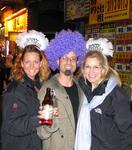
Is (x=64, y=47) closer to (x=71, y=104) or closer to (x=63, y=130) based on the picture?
(x=71, y=104)

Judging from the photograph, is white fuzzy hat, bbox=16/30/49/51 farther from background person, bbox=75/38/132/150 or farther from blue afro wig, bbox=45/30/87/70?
background person, bbox=75/38/132/150

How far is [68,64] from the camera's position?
436 cm

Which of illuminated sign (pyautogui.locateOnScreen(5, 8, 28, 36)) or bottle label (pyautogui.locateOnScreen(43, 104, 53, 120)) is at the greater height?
illuminated sign (pyautogui.locateOnScreen(5, 8, 28, 36))

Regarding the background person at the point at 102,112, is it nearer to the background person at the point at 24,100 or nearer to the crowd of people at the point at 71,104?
the crowd of people at the point at 71,104

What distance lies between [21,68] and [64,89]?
2.01 ft

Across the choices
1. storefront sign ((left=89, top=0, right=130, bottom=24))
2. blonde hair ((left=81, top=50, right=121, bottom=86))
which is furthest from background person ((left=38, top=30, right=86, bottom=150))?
storefront sign ((left=89, top=0, right=130, bottom=24))

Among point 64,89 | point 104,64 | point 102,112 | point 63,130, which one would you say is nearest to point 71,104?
point 64,89

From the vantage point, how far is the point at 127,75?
9195 mm

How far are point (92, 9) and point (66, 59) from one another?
6341 millimetres

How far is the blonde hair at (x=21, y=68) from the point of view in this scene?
4.46 m

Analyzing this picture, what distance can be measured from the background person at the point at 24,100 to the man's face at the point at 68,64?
31cm

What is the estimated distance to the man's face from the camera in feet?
14.3

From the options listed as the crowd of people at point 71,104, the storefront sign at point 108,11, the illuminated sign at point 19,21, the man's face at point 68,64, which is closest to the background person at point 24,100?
the crowd of people at point 71,104

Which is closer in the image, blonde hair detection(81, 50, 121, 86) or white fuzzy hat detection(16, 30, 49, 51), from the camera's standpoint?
blonde hair detection(81, 50, 121, 86)
